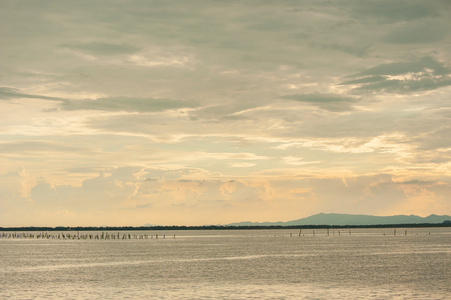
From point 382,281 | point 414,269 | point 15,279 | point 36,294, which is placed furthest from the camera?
point 414,269

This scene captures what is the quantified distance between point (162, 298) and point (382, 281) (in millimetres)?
25321

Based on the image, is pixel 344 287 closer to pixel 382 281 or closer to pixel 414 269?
pixel 382 281

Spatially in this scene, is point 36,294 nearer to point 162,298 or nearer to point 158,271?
point 162,298

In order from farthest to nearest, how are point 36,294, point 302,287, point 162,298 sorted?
point 302,287 → point 36,294 → point 162,298

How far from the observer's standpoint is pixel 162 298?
4672 centimetres

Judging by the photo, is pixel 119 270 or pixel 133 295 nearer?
pixel 133 295

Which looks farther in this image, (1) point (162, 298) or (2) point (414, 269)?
(2) point (414, 269)

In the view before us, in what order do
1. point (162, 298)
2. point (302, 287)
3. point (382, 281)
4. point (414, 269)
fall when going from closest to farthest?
point (162, 298) → point (302, 287) → point (382, 281) → point (414, 269)

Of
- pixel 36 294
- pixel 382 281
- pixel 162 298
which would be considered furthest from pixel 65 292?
pixel 382 281

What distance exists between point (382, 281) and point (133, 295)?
2724 centimetres

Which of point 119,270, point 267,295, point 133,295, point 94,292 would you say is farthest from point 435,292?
point 119,270

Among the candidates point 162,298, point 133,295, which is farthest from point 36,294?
point 162,298

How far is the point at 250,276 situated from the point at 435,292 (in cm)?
2247

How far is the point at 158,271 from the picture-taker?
72.1 metres
